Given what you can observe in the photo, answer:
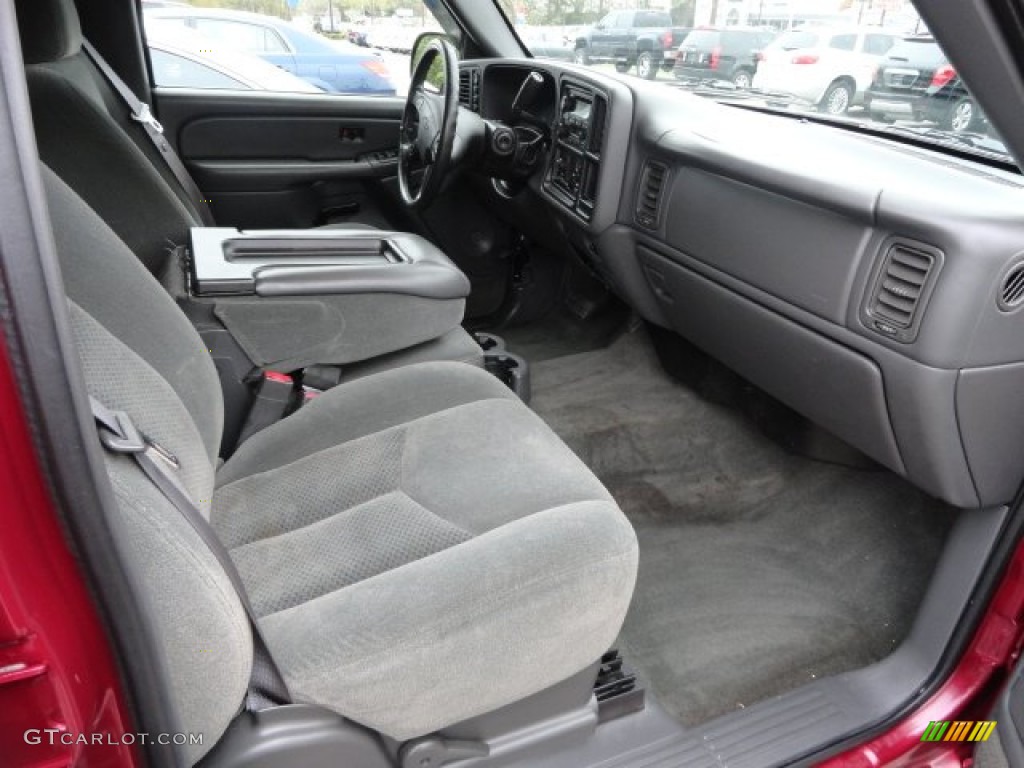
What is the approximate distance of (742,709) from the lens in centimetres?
133

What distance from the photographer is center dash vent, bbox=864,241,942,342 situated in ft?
3.55

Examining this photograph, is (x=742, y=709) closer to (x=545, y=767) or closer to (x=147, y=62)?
(x=545, y=767)

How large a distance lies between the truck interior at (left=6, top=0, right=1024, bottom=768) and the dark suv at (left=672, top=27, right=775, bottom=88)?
0.14 metres

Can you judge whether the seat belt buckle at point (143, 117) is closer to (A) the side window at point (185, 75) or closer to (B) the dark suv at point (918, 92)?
(A) the side window at point (185, 75)

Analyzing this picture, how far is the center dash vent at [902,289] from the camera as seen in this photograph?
1.08 meters

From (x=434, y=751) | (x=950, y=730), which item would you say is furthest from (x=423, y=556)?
(x=950, y=730)

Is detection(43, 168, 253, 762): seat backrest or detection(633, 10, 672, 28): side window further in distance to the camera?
detection(633, 10, 672, 28): side window

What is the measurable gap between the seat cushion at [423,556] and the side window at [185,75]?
1.72 metres

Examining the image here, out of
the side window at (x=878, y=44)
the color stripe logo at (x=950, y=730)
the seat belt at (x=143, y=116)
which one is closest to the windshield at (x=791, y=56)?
the side window at (x=878, y=44)

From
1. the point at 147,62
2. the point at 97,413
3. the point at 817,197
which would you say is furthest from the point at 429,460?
the point at 147,62

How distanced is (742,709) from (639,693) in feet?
0.68

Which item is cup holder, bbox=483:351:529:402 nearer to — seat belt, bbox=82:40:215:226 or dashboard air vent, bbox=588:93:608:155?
dashboard air vent, bbox=588:93:608:155

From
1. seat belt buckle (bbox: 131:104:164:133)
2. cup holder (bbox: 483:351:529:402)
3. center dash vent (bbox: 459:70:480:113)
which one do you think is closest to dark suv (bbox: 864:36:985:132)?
cup holder (bbox: 483:351:529:402)
